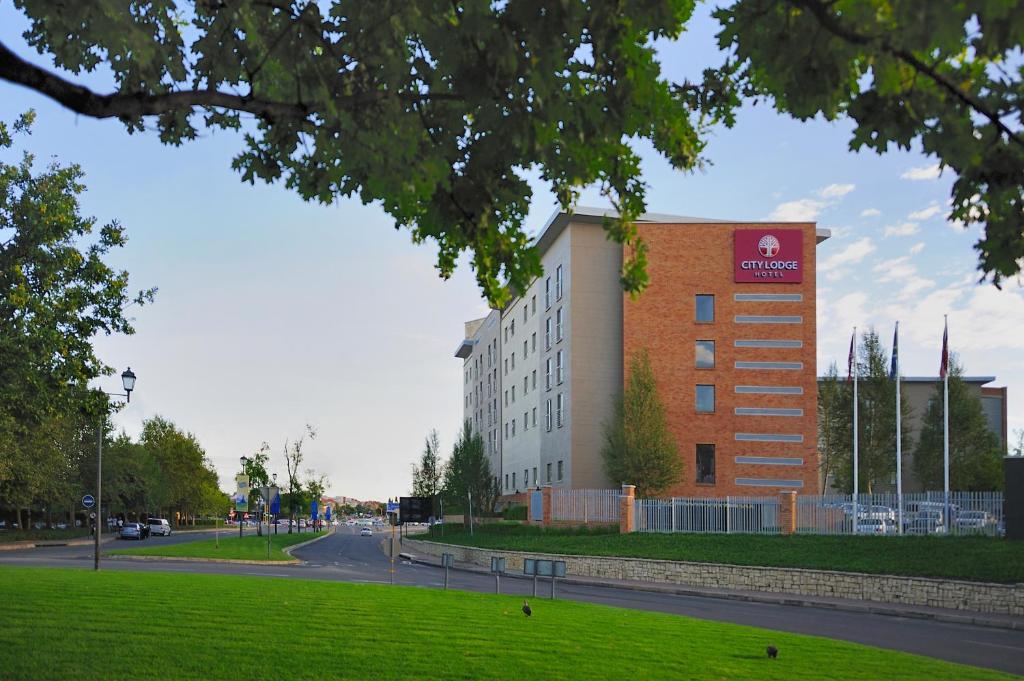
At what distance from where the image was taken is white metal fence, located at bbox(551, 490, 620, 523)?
1672 inches

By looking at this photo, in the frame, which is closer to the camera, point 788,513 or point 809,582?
point 809,582

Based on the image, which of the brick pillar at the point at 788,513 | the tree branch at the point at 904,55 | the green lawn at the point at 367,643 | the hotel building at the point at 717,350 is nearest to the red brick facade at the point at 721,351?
the hotel building at the point at 717,350

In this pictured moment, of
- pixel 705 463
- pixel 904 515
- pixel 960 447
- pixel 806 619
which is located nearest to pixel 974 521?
pixel 904 515

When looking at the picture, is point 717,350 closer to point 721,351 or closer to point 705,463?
point 721,351

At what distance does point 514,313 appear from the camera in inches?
2803

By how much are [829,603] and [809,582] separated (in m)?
2.66

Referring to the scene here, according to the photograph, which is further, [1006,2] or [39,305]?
[39,305]

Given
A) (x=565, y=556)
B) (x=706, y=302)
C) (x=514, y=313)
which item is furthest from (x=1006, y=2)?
(x=514, y=313)

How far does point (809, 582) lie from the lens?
27.8 metres

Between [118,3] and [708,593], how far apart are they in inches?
1040

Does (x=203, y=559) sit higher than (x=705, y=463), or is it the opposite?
(x=705, y=463)

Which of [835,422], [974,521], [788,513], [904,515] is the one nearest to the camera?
[974,521]

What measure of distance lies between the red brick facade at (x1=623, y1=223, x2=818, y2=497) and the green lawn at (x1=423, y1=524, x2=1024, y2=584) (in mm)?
Answer: 10612

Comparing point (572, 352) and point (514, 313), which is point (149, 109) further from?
point (514, 313)
